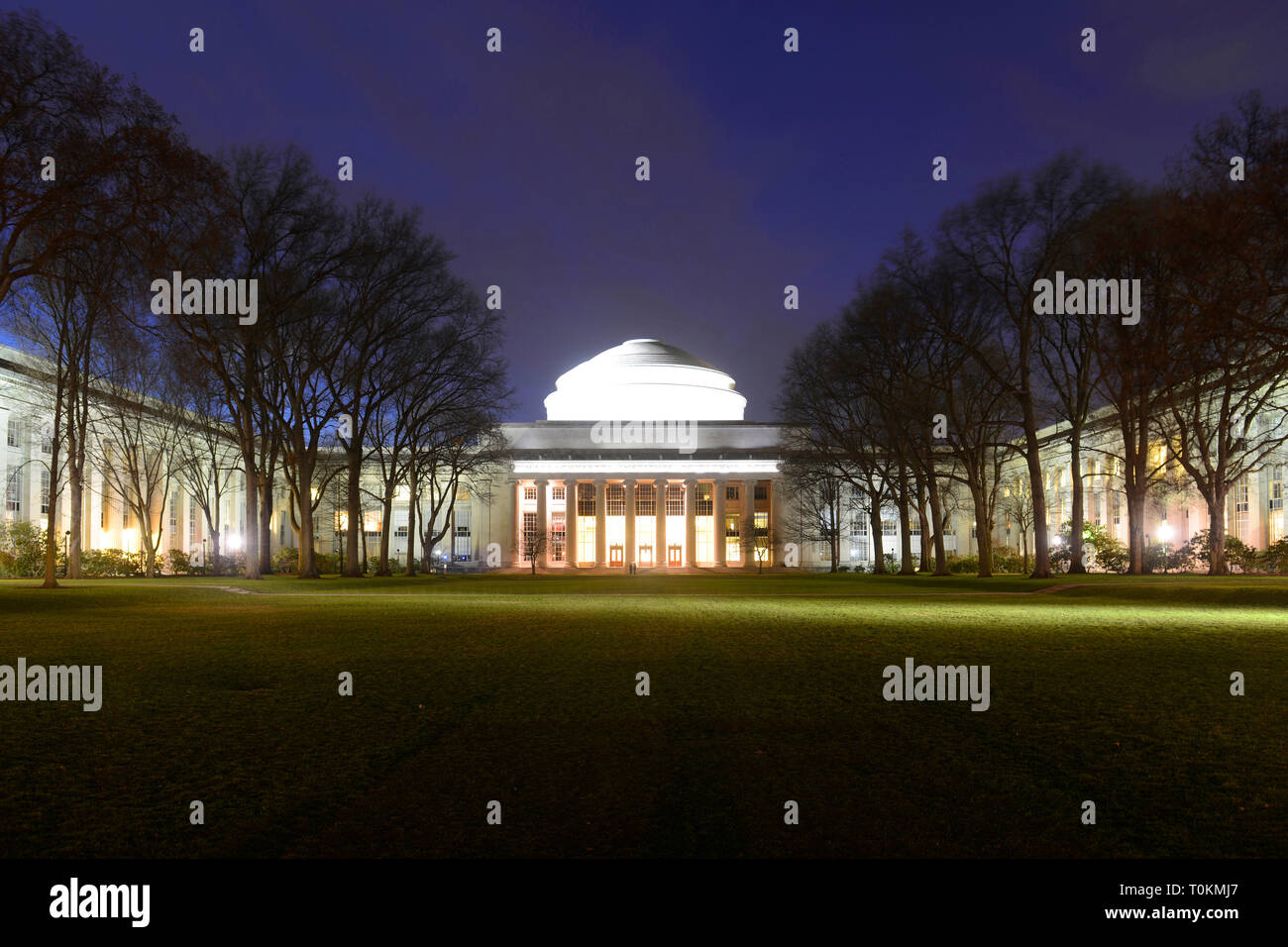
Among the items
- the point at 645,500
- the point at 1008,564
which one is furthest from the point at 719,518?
the point at 1008,564

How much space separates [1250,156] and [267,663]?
2953 cm

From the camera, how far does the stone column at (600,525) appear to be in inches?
3828

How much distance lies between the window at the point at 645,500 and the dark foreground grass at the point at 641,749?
3326 inches

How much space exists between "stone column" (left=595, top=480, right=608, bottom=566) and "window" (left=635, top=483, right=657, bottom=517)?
12.1 ft

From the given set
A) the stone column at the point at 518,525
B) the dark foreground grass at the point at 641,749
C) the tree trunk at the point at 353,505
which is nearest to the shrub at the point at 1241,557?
the dark foreground grass at the point at 641,749

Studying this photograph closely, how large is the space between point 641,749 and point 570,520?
89.6 m

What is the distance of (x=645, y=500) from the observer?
9925 centimetres

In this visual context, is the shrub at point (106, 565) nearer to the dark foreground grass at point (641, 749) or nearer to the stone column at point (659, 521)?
the dark foreground grass at point (641, 749)

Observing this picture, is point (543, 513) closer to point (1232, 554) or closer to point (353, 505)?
point (353, 505)

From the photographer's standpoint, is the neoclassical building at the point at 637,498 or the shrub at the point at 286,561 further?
the neoclassical building at the point at 637,498

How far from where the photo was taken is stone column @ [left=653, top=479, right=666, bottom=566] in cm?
9731

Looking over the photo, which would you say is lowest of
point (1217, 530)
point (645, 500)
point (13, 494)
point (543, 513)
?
point (1217, 530)

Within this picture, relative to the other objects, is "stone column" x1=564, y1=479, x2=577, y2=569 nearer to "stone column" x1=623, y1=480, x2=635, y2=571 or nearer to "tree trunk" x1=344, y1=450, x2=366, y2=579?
"stone column" x1=623, y1=480, x2=635, y2=571
